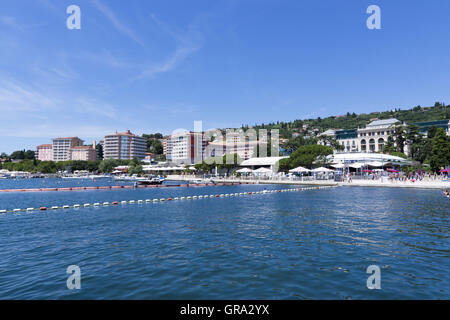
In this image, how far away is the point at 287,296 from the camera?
6930 millimetres

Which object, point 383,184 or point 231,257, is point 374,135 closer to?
point 383,184

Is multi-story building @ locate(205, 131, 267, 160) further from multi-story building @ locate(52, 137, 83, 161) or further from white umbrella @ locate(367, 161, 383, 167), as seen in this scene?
multi-story building @ locate(52, 137, 83, 161)

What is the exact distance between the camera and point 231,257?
10.1 m

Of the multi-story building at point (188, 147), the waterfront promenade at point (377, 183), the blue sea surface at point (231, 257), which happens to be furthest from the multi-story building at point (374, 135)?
the blue sea surface at point (231, 257)

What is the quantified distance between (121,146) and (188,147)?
43.1m

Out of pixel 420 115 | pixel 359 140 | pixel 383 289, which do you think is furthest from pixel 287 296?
pixel 420 115

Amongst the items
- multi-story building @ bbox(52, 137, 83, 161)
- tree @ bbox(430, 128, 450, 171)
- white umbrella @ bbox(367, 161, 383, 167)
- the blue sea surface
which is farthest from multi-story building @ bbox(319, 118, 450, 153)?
multi-story building @ bbox(52, 137, 83, 161)

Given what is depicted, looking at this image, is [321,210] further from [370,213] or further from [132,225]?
[132,225]

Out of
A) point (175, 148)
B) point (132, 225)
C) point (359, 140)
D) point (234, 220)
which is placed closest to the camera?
point (132, 225)

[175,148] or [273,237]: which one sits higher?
[175,148]

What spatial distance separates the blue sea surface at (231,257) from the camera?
7.36 meters

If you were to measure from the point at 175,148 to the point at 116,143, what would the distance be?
36042mm

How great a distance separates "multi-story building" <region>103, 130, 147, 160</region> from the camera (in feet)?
531
